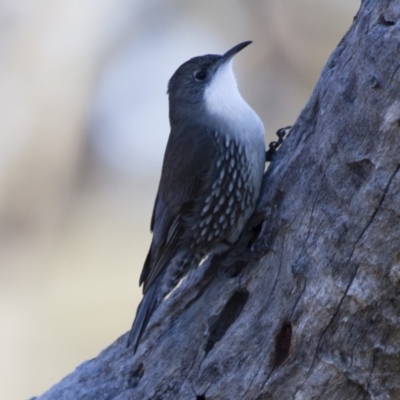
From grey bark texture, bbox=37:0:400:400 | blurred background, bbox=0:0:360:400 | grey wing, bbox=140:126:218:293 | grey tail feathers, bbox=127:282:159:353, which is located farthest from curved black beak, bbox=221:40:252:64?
blurred background, bbox=0:0:360:400

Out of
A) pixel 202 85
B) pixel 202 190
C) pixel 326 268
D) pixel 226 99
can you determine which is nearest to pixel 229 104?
pixel 226 99

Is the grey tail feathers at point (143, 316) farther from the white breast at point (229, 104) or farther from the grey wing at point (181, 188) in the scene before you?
the white breast at point (229, 104)

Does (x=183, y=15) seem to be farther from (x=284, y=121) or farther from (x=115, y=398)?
(x=115, y=398)

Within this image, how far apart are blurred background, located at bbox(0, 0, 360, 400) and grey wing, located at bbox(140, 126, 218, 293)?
3588 mm

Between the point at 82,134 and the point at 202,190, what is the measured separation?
149 inches

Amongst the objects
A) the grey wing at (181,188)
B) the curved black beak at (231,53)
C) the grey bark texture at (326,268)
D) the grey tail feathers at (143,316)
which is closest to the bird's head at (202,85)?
the curved black beak at (231,53)

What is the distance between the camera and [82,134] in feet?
26.7

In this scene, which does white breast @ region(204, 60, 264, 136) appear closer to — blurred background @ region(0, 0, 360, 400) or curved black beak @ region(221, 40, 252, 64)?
curved black beak @ region(221, 40, 252, 64)

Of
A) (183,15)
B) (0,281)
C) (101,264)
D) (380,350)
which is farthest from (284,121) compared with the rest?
(380,350)

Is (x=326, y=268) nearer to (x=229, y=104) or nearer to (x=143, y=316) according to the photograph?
(x=143, y=316)

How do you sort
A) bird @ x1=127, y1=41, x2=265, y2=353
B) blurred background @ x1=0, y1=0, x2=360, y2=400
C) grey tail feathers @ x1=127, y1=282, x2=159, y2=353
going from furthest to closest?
1. blurred background @ x1=0, y1=0, x2=360, y2=400
2. bird @ x1=127, y1=41, x2=265, y2=353
3. grey tail feathers @ x1=127, y1=282, x2=159, y2=353

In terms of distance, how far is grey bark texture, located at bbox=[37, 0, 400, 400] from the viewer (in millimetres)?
3371

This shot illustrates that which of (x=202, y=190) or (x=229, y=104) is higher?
(x=229, y=104)

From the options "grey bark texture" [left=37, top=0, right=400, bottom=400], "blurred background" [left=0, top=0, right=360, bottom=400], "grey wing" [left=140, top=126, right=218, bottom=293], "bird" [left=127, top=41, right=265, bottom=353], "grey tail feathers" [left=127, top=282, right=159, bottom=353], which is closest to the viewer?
"grey bark texture" [left=37, top=0, right=400, bottom=400]
